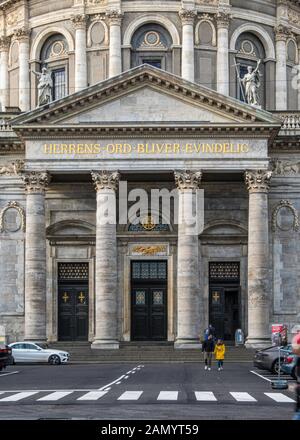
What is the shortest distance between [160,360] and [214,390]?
25.0m

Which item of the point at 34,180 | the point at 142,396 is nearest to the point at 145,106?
the point at 34,180

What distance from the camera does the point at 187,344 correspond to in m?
59.3

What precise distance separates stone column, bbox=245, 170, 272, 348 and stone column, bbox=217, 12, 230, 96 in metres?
16.7

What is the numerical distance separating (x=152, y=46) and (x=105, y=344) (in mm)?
26707

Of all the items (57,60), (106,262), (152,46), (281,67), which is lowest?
(106,262)

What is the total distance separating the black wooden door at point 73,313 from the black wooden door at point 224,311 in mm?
8057

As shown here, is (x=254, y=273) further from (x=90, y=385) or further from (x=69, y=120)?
(x=90, y=385)

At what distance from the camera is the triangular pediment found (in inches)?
2378

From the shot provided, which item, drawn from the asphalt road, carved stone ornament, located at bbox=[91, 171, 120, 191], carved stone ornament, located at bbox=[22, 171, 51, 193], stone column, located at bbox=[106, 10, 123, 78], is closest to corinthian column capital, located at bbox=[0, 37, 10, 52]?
stone column, located at bbox=[106, 10, 123, 78]

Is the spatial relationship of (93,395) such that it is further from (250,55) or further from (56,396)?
(250,55)

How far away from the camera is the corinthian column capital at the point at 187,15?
249 ft

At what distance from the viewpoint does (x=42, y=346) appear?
59312 mm

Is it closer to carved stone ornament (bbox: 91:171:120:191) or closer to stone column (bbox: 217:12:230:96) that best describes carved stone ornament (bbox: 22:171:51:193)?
carved stone ornament (bbox: 91:171:120:191)
